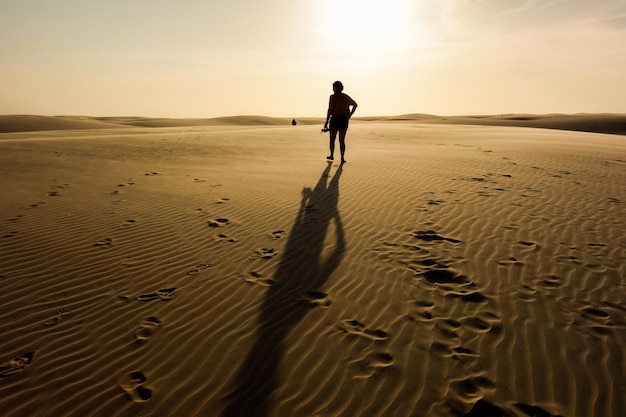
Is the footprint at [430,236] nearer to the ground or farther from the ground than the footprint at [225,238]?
farther from the ground

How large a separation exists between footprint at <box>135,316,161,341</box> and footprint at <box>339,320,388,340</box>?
1.94 m

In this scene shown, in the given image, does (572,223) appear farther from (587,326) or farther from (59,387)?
(59,387)

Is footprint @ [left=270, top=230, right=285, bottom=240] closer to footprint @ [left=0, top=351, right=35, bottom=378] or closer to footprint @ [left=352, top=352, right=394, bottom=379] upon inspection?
footprint @ [left=352, top=352, right=394, bottom=379]

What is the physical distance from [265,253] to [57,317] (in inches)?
104

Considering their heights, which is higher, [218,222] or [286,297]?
[218,222]

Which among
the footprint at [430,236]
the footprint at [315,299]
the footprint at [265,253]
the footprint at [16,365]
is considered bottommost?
the footprint at [16,365]

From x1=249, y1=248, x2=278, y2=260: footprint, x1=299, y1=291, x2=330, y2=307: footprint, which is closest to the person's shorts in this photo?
x1=249, y1=248, x2=278, y2=260: footprint

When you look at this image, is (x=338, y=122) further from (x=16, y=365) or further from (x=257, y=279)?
(x=16, y=365)

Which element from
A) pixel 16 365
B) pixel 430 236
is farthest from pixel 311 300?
pixel 16 365

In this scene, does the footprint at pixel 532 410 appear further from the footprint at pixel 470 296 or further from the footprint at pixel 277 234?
the footprint at pixel 277 234

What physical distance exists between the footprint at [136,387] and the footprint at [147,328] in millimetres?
500

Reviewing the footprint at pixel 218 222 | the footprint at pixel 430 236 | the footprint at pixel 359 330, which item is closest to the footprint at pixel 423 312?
the footprint at pixel 359 330

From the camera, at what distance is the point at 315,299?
439 centimetres

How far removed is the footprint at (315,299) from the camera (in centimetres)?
428
